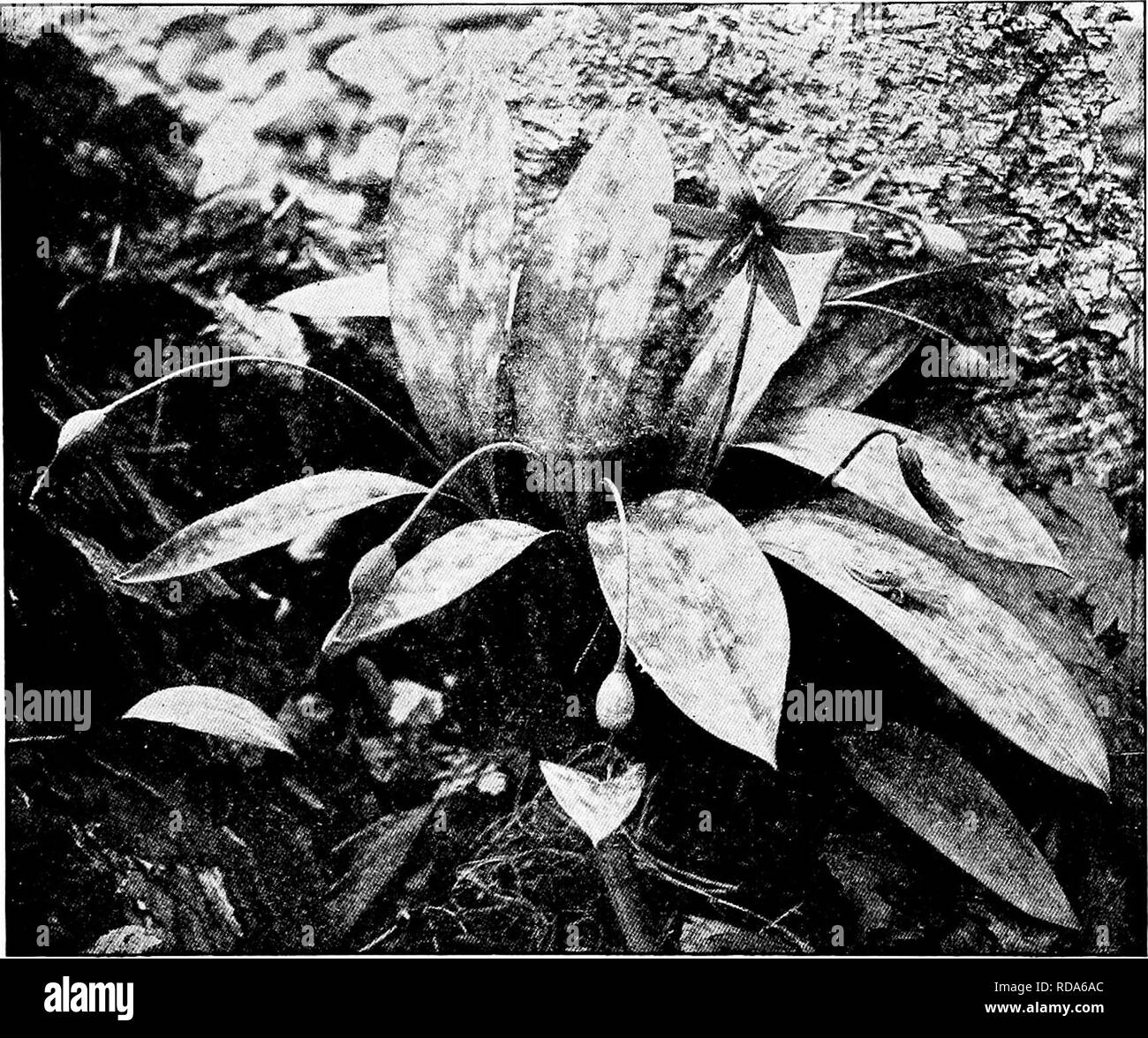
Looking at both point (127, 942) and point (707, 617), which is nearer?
point (707, 617)

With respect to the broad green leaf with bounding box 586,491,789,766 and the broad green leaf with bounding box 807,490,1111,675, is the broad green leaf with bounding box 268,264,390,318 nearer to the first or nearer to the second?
the broad green leaf with bounding box 586,491,789,766

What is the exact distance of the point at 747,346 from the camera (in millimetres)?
1287

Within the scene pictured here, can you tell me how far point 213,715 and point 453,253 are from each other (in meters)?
0.61

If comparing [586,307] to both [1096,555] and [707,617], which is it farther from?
[1096,555]

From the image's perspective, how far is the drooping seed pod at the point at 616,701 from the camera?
3.99 ft

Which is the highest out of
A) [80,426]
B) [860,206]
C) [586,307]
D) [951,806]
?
[860,206]

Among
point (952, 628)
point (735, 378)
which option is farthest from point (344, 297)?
point (952, 628)

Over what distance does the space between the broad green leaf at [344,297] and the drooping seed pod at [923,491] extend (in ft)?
2.02

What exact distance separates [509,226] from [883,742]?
0.73 meters

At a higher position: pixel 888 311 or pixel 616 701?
pixel 888 311

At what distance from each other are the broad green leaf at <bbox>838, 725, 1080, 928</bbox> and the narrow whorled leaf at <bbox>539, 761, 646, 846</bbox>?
0.81ft

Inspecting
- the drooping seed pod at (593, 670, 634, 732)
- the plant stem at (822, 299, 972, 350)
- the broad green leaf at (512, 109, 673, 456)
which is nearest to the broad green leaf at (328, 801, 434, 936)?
the drooping seed pod at (593, 670, 634, 732)

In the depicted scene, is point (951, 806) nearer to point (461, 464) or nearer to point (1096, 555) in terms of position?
point (1096, 555)
